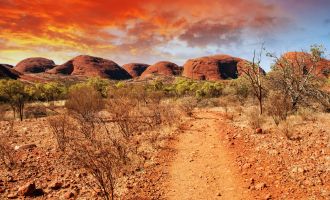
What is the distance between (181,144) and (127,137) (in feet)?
8.19

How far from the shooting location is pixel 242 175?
8.52m

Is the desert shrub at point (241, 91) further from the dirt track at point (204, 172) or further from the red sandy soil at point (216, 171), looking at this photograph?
the dirt track at point (204, 172)

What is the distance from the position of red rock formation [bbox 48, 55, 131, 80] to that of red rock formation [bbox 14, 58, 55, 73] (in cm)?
1236

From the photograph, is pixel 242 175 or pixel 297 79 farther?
pixel 297 79

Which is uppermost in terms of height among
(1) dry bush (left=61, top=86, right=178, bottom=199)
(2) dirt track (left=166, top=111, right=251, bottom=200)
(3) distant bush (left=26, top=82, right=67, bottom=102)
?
(3) distant bush (left=26, top=82, right=67, bottom=102)

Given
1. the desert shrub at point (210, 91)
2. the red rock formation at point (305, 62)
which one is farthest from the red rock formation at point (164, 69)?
the red rock formation at point (305, 62)

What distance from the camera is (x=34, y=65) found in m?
183

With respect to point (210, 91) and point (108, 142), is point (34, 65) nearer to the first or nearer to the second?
point (210, 91)

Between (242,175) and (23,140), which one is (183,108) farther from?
(242,175)

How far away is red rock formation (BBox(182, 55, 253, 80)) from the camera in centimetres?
14393

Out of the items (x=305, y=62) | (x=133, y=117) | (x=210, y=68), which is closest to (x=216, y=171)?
(x=133, y=117)

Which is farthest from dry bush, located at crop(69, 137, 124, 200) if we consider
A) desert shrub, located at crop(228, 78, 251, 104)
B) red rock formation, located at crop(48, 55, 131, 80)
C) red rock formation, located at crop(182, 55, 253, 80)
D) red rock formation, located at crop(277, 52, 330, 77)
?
red rock formation, located at crop(48, 55, 131, 80)

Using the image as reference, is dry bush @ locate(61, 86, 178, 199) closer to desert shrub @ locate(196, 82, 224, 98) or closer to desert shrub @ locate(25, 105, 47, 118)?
desert shrub @ locate(25, 105, 47, 118)

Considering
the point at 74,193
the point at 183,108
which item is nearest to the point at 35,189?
the point at 74,193
